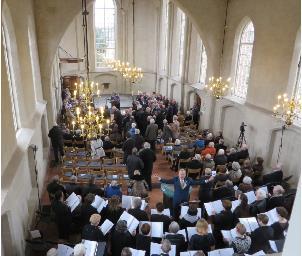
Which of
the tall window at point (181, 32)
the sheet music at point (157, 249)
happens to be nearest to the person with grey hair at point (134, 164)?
the sheet music at point (157, 249)

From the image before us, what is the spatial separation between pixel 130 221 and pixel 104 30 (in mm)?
21094

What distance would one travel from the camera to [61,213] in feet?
26.7

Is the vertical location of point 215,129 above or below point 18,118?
below

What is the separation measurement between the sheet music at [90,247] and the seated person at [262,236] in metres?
3.37

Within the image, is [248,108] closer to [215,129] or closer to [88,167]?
[215,129]

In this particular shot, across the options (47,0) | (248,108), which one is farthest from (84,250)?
(47,0)

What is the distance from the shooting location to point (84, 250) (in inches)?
232

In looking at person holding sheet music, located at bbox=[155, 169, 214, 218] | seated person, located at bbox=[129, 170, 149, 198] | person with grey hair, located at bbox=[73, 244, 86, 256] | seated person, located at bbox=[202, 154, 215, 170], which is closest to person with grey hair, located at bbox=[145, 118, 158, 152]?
seated person, located at bbox=[202, 154, 215, 170]

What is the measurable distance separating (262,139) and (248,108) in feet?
5.48

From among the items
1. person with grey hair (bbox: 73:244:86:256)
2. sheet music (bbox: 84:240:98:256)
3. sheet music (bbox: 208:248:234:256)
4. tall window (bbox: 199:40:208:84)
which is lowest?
sheet music (bbox: 208:248:234:256)

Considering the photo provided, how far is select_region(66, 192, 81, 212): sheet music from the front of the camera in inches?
334

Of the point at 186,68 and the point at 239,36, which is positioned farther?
the point at 186,68

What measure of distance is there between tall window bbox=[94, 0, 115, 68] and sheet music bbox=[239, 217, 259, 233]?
21270 millimetres

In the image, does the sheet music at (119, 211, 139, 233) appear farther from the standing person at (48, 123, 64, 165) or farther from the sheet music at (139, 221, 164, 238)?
the standing person at (48, 123, 64, 165)
